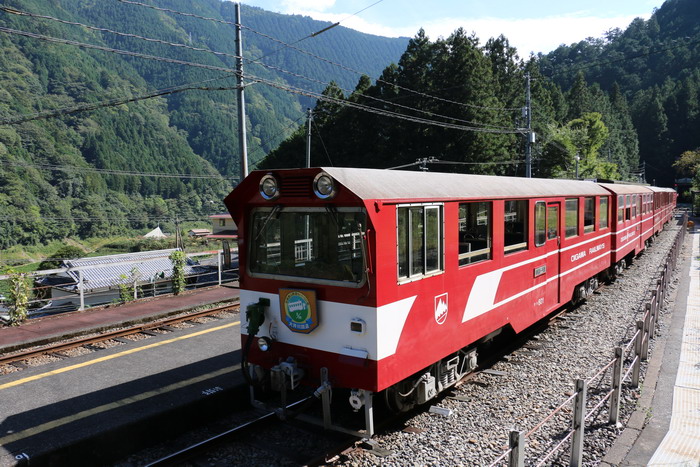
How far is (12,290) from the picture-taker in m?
10.1

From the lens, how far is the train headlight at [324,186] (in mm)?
5184

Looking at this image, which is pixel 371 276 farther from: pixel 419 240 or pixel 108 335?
pixel 108 335

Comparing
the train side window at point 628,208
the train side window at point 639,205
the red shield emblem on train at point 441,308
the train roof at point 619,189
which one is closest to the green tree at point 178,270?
the red shield emblem on train at point 441,308

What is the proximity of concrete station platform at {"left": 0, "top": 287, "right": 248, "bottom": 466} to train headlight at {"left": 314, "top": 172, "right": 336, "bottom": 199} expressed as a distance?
10.4ft

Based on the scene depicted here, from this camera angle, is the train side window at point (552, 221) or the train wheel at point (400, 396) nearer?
the train wheel at point (400, 396)

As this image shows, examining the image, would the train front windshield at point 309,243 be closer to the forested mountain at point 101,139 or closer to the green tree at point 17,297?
the green tree at point 17,297

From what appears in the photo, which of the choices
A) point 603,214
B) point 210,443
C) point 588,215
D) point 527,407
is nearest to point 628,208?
point 603,214

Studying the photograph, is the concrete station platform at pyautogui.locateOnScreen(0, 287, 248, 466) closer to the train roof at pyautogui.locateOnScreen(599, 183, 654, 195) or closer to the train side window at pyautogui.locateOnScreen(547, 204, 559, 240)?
the train side window at pyautogui.locateOnScreen(547, 204, 559, 240)

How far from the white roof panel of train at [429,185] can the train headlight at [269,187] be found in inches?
29.6

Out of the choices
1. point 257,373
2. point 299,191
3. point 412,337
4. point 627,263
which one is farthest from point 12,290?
point 627,263

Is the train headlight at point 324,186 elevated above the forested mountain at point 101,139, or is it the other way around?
the forested mountain at point 101,139

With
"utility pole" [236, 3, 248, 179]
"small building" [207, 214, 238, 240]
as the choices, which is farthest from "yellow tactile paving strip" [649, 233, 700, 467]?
"small building" [207, 214, 238, 240]

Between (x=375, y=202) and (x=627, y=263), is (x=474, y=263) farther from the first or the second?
(x=627, y=263)

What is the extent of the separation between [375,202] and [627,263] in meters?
16.5
